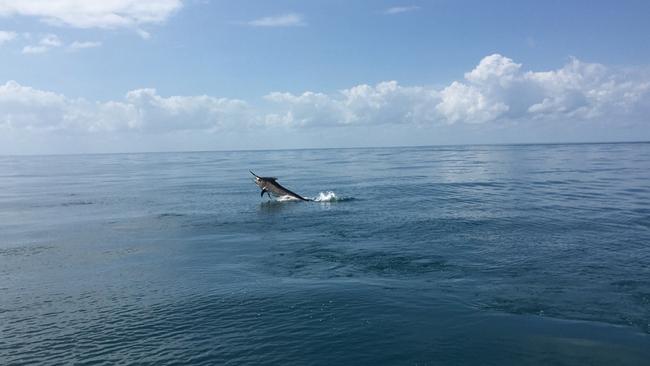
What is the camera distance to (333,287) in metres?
21.2

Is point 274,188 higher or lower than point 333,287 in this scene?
higher

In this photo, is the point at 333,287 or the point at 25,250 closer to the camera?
the point at 333,287

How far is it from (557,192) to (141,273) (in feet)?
148

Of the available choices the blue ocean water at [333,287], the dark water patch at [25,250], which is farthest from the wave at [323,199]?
the dark water patch at [25,250]

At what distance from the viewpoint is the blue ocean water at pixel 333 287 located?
1530 centimetres

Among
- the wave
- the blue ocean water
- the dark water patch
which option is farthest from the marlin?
the dark water patch

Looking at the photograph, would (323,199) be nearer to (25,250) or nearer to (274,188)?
(274,188)

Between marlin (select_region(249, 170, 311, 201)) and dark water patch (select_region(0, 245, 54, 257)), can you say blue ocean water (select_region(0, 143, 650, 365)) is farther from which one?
marlin (select_region(249, 170, 311, 201))

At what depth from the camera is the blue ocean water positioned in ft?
50.2

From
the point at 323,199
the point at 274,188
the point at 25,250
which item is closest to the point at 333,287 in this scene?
the point at 25,250

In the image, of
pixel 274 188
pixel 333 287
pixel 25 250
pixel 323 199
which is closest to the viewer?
pixel 333 287

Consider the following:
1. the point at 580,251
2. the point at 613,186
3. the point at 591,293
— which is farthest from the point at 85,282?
the point at 613,186

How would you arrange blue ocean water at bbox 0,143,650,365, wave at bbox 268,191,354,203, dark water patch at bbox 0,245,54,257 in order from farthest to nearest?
1. wave at bbox 268,191,354,203
2. dark water patch at bbox 0,245,54,257
3. blue ocean water at bbox 0,143,650,365

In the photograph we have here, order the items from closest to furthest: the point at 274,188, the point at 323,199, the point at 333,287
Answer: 1. the point at 333,287
2. the point at 323,199
3. the point at 274,188
